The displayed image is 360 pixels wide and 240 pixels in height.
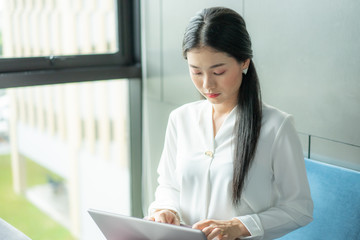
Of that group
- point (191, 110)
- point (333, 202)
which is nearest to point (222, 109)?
point (191, 110)

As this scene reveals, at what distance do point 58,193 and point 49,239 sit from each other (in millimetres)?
395

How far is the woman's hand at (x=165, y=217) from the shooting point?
151 cm

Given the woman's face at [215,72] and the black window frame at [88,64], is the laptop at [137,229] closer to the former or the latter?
the woman's face at [215,72]

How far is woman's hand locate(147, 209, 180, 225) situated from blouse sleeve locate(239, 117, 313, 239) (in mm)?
244

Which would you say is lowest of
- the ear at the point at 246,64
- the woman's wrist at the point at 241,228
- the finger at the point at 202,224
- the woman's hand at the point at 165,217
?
the woman's hand at the point at 165,217

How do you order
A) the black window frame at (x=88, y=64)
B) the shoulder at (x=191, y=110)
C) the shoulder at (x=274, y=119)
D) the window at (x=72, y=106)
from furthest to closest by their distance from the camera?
the window at (x=72, y=106), the black window frame at (x=88, y=64), the shoulder at (x=191, y=110), the shoulder at (x=274, y=119)

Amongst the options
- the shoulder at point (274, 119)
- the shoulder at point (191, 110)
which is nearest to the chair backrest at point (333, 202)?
the shoulder at point (274, 119)

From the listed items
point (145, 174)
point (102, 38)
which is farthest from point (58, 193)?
point (102, 38)

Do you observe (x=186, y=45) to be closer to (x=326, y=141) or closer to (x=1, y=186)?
(x=326, y=141)

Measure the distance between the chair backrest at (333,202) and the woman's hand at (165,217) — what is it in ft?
1.61

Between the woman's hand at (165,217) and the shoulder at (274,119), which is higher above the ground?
the shoulder at (274,119)

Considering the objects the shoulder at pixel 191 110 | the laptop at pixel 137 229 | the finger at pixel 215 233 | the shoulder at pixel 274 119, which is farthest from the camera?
the shoulder at pixel 191 110

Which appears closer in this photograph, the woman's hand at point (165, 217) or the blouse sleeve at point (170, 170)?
the woman's hand at point (165, 217)

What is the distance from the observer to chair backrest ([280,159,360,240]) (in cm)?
151
